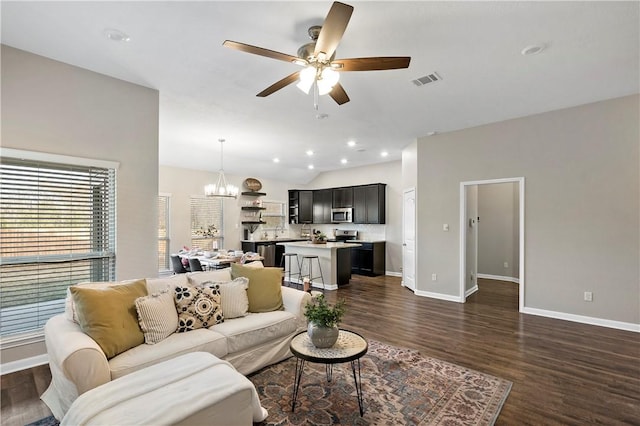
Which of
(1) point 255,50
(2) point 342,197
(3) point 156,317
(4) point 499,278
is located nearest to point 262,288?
(3) point 156,317

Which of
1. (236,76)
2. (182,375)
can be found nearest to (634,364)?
(182,375)

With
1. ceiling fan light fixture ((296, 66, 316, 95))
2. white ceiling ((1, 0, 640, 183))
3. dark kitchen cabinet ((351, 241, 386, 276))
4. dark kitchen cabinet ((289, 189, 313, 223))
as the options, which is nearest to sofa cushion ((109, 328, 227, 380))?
ceiling fan light fixture ((296, 66, 316, 95))

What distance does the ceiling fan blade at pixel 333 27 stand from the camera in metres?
1.83

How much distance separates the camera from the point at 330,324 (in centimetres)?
231

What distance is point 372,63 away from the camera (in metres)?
2.34

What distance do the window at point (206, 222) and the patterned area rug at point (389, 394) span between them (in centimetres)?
558

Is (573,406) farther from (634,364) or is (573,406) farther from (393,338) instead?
(393,338)

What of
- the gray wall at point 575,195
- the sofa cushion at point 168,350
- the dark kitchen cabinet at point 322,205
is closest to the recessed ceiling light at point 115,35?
the sofa cushion at point 168,350

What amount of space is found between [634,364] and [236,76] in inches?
197

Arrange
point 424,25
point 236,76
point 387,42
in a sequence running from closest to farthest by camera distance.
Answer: point 424,25
point 387,42
point 236,76

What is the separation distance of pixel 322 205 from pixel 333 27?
758 cm

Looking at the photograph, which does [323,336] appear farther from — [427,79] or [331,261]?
[331,261]

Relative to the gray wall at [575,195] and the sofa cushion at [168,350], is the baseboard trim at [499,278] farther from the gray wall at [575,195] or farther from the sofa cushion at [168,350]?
the sofa cushion at [168,350]

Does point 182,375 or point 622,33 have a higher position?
point 622,33
